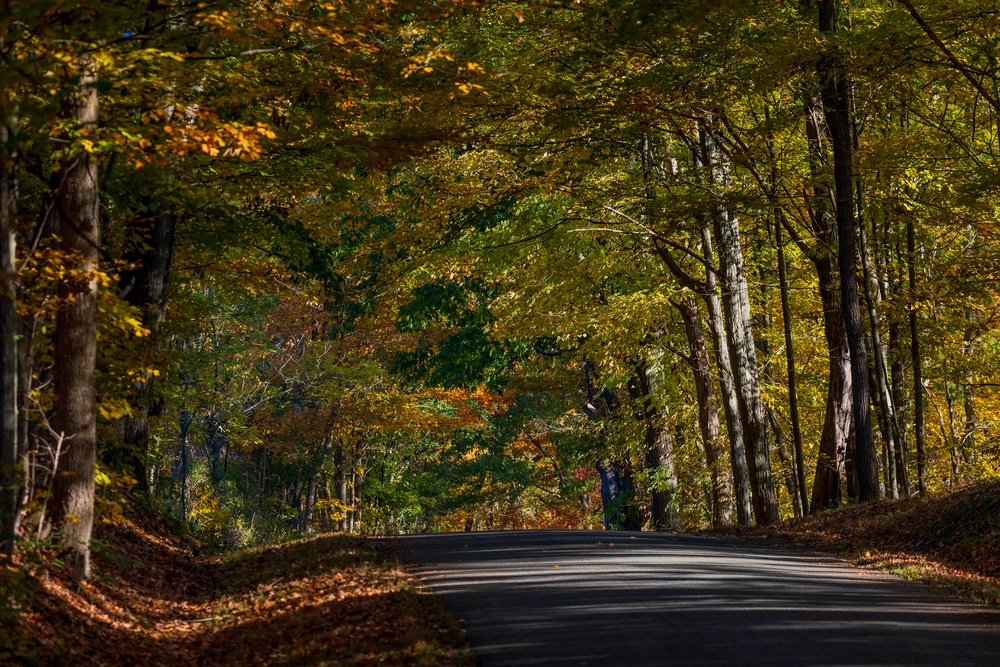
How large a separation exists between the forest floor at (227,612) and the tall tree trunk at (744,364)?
324 inches

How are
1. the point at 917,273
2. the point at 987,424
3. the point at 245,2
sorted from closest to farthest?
the point at 245,2 → the point at 917,273 → the point at 987,424

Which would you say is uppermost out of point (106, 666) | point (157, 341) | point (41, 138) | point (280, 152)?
point (280, 152)

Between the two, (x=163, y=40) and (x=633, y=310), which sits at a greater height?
(x=163, y=40)

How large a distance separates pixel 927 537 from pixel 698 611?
5.88 metres

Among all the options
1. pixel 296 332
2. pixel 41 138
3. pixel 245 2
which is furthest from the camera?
pixel 296 332

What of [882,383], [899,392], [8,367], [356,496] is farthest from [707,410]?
[8,367]

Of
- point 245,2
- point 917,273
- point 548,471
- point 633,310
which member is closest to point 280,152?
point 245,2

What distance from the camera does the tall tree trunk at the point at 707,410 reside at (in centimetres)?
2417

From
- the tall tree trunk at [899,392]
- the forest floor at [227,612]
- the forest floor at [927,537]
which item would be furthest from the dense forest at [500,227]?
the forest floor at [927,537]

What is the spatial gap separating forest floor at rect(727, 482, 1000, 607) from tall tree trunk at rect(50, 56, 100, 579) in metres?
9.28

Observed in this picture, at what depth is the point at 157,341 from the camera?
17.0 metres

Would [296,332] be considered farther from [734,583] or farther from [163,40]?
[734,583]

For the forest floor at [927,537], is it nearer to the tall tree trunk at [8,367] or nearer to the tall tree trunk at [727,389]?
the tall tree trunk at [727,389]

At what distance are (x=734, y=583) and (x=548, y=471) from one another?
36.9 meters
